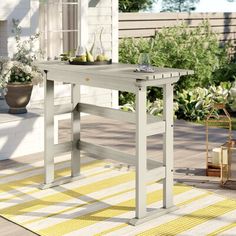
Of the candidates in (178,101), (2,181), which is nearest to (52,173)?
(2,181)

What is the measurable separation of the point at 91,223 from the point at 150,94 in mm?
6068

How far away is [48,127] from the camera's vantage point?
213 inches

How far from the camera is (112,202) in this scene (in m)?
5.00

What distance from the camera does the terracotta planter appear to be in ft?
22.4

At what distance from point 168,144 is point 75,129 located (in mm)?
1245

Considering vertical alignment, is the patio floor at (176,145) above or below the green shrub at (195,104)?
below

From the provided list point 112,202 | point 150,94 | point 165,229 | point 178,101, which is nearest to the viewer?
point 165,229

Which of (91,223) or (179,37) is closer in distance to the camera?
(91,223)

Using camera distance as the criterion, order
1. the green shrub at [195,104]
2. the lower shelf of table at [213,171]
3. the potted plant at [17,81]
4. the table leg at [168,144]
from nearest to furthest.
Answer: the table leg at [168,144]
the lower shelf of table at [213,171]
the potted plant at [17,81]
the green shrub at [195,104]

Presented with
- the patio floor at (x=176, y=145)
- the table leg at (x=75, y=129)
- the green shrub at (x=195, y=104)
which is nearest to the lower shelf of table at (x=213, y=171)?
the patio floor at (x=176, y=145)

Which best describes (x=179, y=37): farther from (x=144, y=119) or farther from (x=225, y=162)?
(x=144, y=119)

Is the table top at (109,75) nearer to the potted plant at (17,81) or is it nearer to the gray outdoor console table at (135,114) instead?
the gray outdoor console table at (135,114)

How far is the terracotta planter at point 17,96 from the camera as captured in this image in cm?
682

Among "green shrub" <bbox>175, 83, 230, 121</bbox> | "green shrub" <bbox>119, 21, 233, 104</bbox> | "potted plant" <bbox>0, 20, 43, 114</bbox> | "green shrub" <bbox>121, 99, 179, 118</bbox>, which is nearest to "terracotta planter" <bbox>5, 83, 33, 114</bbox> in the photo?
"potted plant" <bbox>0, 20, 43, 114</bbox>
